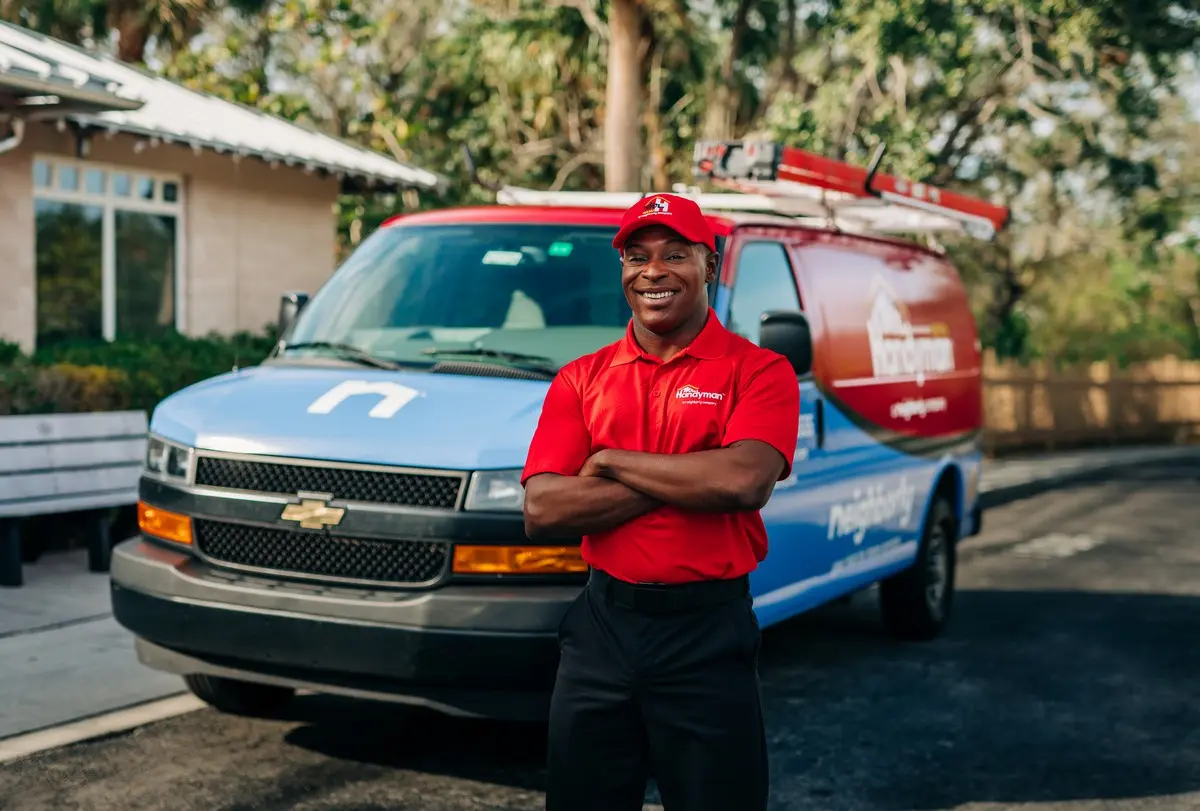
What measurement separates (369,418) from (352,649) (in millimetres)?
790

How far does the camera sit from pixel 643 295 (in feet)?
11.1

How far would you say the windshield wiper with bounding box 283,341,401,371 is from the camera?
5.88 metres

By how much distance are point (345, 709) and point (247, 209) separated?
1022 centimetres

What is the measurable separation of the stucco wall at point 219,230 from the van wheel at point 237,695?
7637mm

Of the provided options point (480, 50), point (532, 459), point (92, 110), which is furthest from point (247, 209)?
point (532, 459)

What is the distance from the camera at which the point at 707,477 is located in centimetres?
328

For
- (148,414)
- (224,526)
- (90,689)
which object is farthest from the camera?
(148,414)

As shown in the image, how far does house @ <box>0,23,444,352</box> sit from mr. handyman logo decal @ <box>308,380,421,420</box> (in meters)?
6.65

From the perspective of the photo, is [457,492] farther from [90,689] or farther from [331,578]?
[90,689]

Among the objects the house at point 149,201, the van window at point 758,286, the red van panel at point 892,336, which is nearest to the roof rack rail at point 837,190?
the red van panel at point 892,336

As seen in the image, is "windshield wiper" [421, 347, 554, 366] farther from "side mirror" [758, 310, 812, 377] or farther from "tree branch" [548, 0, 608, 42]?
"tree branch" [548, 0, 608, 42]

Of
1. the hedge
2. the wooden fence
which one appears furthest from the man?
the wooden fence

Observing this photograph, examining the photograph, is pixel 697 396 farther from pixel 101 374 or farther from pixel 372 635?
pixel 101 374

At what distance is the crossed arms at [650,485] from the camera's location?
3.29 metres
